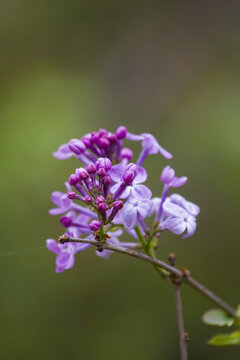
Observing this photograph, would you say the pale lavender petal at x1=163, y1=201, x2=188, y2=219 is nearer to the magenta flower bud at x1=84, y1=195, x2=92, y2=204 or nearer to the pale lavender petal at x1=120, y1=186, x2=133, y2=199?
the pale lavender petal at x1=120, y1=186, x2=133, y2=199

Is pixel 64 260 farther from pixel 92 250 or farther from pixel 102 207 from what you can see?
pixel 92 250

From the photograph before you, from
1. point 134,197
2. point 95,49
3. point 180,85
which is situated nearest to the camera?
point 134,197

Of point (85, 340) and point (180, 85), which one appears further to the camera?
point (180, 85)

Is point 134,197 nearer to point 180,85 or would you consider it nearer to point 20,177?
point 20,177

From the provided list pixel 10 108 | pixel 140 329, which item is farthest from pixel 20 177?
pixel 140 329

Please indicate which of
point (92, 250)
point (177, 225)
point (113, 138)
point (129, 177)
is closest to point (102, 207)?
point (129, 177)
